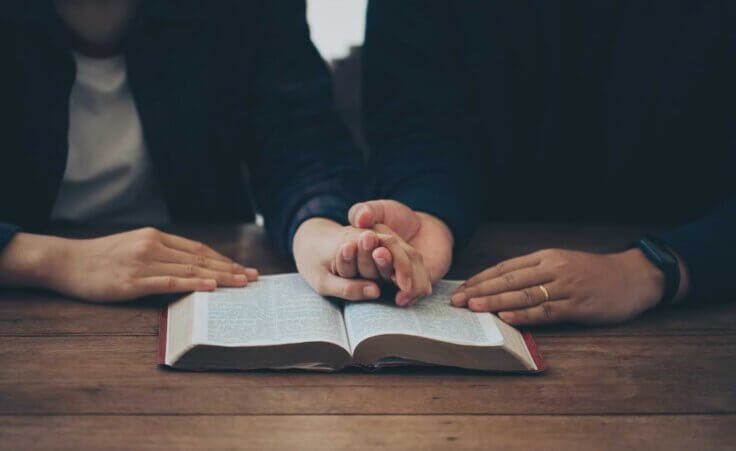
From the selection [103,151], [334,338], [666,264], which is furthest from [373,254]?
[103,151]

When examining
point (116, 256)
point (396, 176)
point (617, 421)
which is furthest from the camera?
point (396, 176)

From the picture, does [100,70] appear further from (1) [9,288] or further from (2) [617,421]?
(2) [617,421]

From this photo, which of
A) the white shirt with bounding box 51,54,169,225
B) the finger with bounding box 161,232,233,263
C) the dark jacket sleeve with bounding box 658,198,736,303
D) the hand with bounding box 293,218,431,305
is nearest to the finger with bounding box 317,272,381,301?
the hand with bounding box 293,218,431,305

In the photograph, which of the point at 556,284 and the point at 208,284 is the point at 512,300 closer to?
the point at 556,284

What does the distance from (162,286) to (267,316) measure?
0.54ft

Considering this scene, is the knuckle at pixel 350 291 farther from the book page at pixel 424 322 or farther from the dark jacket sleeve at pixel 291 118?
the dark jacket sleeve at pixel 291 118

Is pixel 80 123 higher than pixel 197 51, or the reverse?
pixel 197 51

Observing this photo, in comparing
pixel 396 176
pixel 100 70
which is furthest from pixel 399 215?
pixel 100 70

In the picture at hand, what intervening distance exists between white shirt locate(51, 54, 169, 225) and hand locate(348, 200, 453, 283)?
559 millimetres

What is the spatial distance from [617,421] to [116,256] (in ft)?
2.18

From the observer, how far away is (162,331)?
912 mm

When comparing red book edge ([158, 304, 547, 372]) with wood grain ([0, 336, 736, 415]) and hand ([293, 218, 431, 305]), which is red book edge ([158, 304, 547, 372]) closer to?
wood grain ([0, 336, 736, 415])

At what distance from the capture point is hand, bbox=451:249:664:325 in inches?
37.9

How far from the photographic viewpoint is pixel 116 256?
3.27 ft
